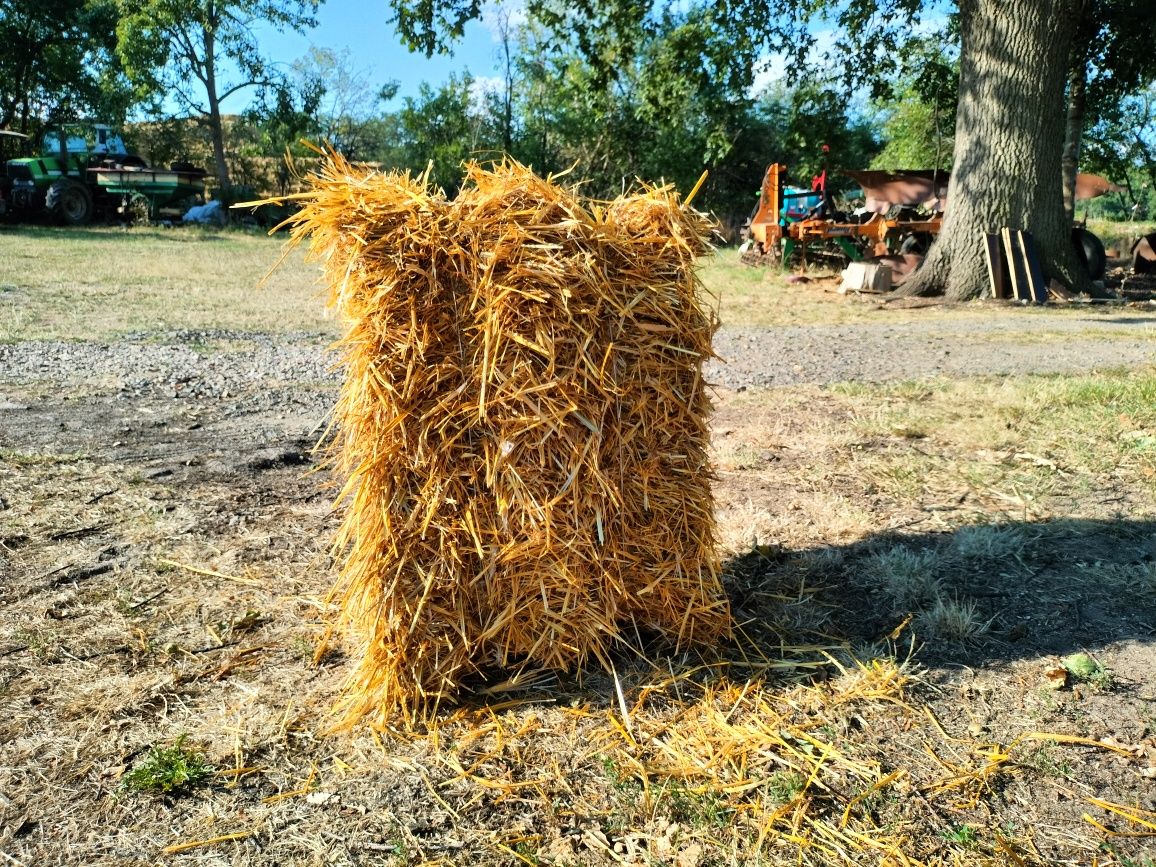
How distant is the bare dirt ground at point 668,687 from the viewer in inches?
89.0

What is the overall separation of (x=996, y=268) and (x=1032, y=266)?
1.67 feet

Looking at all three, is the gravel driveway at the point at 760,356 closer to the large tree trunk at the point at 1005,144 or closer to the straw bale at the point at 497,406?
the large tree trunk at the point at 1005,144

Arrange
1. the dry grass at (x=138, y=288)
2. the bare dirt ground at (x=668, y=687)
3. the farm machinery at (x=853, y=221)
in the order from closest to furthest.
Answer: the bare dirt ground at (x=668, y=687)
the dry grass at (x=138, y=288)
the farm machinery at (x=853, y=221)

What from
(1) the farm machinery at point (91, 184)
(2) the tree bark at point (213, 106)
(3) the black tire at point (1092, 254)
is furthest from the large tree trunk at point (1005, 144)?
(2) the tree bark at point (213, 106)

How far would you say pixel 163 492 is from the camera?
4.52 metres

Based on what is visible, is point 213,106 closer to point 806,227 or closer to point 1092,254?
point 806,227

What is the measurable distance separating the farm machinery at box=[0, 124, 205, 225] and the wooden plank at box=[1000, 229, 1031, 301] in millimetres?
22641

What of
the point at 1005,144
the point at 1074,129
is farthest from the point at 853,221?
the point at 1005,144

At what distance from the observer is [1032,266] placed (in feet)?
41.2

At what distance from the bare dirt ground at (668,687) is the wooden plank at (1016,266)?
25.4 ft

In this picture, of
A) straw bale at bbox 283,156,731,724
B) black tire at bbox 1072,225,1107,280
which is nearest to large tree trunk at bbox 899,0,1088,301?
black tire at bbox 1072,225,1107,280

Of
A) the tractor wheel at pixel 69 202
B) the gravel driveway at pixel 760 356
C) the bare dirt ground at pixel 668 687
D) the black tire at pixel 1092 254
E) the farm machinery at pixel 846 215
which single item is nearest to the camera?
the bare dirt ground at pixel 668 687

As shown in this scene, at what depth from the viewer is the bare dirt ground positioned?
7.41 feet

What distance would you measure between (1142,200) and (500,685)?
56302 millimetres
